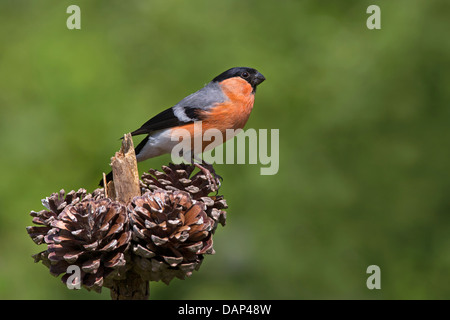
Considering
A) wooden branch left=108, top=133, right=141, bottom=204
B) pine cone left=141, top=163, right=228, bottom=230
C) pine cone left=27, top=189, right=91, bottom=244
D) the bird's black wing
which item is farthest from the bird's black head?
pine cone left=27, top=189, right=91, bottom=244

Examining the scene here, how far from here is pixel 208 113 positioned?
228 cm

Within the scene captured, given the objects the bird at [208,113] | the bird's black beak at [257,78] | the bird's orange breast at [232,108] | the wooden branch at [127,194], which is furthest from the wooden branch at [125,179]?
the bird's black beak at [257,78]

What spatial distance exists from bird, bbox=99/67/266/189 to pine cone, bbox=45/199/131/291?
0.68 meters

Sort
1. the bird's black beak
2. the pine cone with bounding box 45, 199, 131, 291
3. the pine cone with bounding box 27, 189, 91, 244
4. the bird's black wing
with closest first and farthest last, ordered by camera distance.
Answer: the pine cone with bounding box 45, 199, 131, 291 → the pine cone with bounding box 27, 189, 91, 244 → the bird's black wing → the bird's black beak

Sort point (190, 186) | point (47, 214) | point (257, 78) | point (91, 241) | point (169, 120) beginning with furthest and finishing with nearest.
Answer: point (257, 78) < point (169, 120) < point (190, 186) < point (47, 214) < point (91, 241)

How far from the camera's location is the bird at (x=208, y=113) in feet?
7.39

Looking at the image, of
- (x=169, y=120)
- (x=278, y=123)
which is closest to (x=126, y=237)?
(x=169, y=120)

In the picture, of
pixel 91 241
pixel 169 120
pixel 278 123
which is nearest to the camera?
pixel 91 241

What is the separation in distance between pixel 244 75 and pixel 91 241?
1078 mm

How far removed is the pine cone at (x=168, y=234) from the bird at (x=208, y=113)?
59 centimetres

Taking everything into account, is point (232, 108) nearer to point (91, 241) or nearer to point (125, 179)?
point (125, 179)

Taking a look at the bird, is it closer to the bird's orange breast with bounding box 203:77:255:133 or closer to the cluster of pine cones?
the bird's orange breast with bounding box 203:77:255:133

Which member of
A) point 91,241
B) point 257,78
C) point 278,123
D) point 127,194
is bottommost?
point 91,241

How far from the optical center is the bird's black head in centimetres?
230
